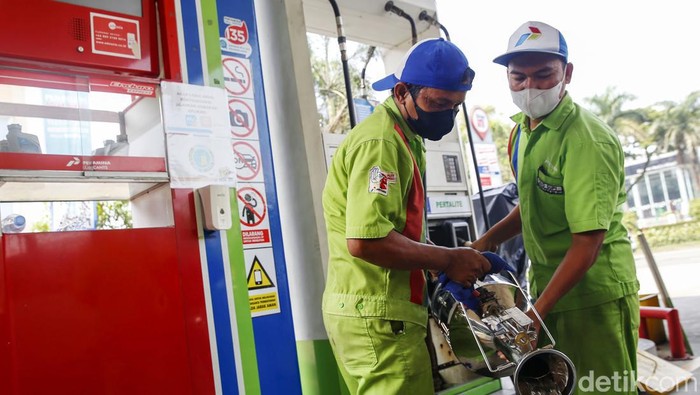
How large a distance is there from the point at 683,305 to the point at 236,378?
377 inches

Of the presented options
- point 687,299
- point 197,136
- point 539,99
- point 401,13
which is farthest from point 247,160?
point 687,299

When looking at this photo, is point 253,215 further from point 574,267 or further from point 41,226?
point 574,267

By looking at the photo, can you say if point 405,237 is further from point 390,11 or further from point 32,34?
point 390,11

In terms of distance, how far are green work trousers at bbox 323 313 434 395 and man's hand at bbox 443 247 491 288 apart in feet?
0.79

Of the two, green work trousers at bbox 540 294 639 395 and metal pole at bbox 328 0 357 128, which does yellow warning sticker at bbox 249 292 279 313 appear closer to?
green work trousers at bbox 540 294 639 395

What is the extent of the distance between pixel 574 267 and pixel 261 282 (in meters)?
1.41

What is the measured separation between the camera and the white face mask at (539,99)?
2.34 meters

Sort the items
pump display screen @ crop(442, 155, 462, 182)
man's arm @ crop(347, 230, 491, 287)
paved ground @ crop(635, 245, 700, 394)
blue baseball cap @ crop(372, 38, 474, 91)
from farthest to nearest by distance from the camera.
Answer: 1. paved ground @ crop(635, 245, 700, 394)
2. pump display screen @ crop(442, 155, 462, 182)
3. blue baseball cap @ crop(372, 38, 474, 91)
4. man's arm @ crop(347, 230, 491, 287)

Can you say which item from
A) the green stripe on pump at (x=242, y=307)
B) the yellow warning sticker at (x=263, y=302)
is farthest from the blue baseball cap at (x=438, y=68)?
the yellow warning sticker at (x=263, y=302)

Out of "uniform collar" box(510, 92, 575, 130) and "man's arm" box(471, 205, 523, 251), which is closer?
"uniform collar" box(510, 92, 575, 130)

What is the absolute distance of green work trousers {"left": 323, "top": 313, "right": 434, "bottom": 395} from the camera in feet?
6.07

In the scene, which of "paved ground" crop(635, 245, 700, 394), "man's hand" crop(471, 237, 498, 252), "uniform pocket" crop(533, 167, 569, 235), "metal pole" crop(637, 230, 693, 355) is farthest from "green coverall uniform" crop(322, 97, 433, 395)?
"metal pole" crop(637, 230, 693, 355)

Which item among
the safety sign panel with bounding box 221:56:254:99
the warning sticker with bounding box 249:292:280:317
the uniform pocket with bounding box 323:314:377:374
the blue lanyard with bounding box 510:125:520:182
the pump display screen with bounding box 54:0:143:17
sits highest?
the pump display screen with bounding box 54:0:143:17

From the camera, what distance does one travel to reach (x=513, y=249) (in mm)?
5523
